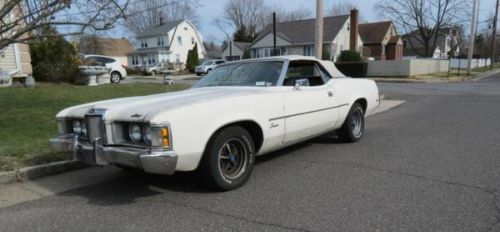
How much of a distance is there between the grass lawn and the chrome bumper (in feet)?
4.82

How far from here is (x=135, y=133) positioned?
4020 mm

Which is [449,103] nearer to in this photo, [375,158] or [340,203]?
[375,158]

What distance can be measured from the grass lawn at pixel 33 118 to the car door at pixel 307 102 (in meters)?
3.14

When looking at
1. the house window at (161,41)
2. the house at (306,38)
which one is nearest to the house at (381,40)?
the house at (306,38)

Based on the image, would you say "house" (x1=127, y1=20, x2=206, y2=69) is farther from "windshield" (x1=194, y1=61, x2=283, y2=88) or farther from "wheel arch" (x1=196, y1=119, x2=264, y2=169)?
"wheel arch" (x1=196, y1=119, x2=264, y2=169)

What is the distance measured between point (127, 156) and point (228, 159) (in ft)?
3.72

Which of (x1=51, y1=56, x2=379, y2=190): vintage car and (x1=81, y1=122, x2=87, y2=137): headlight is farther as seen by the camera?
(x1=81, y1=122, x2=87, y2=137): headlight

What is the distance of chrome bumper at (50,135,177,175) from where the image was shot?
377 centimetres

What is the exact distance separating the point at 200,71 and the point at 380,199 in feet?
117

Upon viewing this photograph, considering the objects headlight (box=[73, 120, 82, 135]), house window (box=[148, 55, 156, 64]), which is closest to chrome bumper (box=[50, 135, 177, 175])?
headlight (box=[73, 120, 82, 135])

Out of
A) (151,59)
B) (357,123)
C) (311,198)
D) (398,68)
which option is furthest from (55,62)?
(151,59)

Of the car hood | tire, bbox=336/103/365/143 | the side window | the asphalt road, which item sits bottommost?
the asphalt road

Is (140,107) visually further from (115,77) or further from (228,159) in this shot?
(115,77)

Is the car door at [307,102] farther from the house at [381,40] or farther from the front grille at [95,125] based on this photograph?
the house at [381,40]
